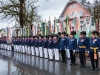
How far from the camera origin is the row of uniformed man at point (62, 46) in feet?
29.7

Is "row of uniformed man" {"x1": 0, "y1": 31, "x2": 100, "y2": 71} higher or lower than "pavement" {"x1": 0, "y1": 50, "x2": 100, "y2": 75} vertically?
higher

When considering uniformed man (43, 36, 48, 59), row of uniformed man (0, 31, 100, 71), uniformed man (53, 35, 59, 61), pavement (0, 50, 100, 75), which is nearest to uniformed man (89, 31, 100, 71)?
row of uniformed man (0, 31, 100, 71)

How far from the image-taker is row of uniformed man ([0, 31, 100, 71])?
9062 mm

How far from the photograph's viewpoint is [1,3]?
92.3ft

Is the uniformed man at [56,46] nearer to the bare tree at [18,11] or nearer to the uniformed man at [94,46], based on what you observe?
the uniformed man at [94,46]

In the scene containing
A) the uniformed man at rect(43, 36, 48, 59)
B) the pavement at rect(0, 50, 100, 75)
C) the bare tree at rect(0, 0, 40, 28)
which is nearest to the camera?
the pavement at rect(0, 50, 100, 75)

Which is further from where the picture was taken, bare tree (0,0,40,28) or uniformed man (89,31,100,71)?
bare tree (0,0,40,28)

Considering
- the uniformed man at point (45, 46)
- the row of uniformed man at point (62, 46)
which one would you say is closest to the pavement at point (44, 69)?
the row of uniformed man at point (62, 46)

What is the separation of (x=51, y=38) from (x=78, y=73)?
491cm

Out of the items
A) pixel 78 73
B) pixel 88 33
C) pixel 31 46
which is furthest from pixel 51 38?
pixel 78 73

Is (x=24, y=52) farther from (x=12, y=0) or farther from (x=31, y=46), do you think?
(x=12, y=0)

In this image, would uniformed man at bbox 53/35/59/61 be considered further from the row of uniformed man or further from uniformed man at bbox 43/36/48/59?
uniformed man at bbox 43/36/48/59

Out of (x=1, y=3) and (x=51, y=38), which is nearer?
(x=51, y=38)

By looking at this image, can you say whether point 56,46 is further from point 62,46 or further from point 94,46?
point 94,46
